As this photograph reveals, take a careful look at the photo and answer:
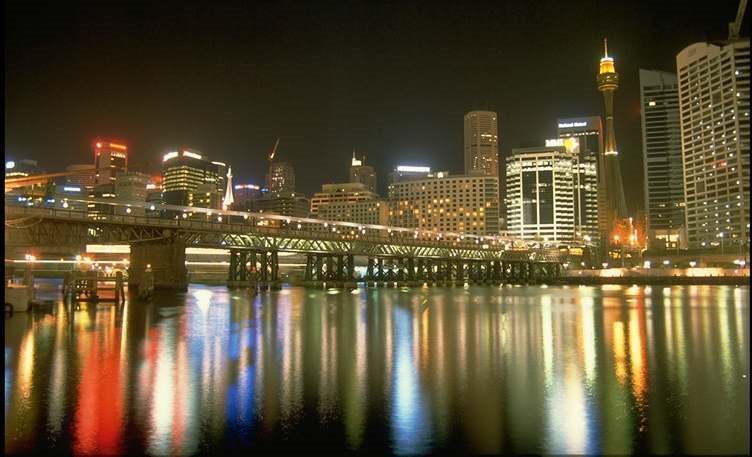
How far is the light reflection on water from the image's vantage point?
13.0 meters

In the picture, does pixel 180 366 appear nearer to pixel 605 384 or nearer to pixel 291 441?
pixel 291 441

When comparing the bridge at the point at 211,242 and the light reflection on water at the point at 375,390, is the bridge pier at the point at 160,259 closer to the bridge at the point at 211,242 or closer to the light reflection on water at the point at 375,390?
the bridge at the point at 211,242

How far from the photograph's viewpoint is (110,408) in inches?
609

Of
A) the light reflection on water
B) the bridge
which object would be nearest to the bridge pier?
the bridge

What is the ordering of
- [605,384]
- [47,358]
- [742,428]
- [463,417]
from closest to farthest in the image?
1. [742,428]
2. [463,417]
3. [605,384]
4. [47,358]

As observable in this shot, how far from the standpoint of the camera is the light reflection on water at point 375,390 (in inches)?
513

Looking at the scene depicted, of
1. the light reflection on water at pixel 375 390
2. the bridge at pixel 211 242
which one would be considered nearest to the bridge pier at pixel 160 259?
the bridge at pixel 211 242

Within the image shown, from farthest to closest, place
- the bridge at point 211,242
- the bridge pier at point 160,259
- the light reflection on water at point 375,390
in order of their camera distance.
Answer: the bridge pier at point 160,259
the bridge at point 211,242
the light reflection on water at point 375,390

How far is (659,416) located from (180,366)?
1517cm

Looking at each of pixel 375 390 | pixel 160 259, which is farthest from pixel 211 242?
pixel 375 390

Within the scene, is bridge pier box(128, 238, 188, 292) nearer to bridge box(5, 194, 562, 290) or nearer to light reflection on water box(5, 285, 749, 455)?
bridge box(5, 194, 562, 290)

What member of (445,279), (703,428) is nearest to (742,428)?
(703,428)

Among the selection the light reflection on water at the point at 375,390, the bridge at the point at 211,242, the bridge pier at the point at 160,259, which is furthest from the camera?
the bridge pier at the point at 160,259

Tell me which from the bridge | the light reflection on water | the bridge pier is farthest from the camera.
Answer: the bridge pier
